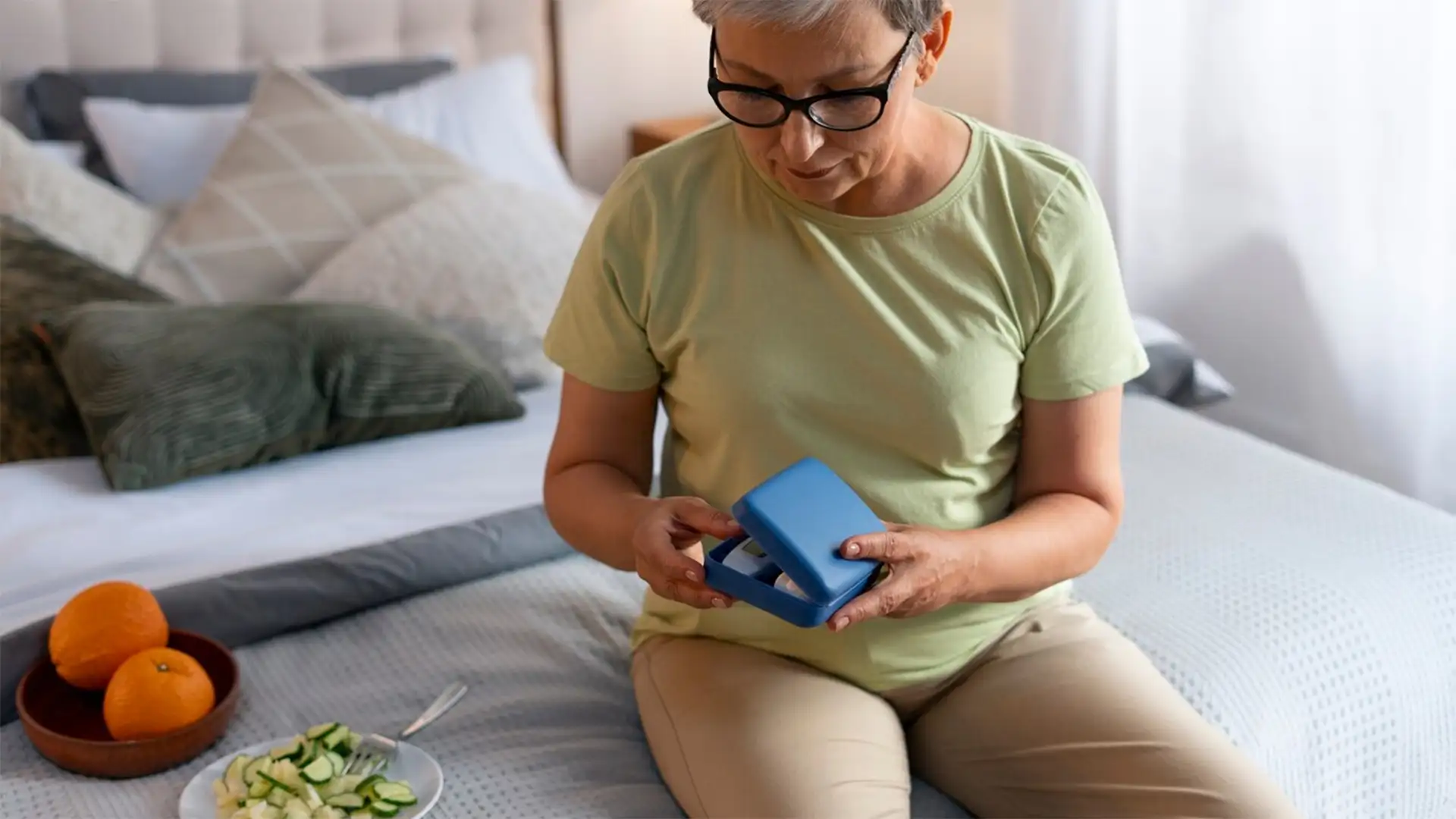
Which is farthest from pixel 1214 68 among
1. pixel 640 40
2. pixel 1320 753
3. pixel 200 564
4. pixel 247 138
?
pixel 200 564

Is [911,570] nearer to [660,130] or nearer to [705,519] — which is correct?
[705,519]

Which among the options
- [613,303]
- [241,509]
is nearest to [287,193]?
[241,509]

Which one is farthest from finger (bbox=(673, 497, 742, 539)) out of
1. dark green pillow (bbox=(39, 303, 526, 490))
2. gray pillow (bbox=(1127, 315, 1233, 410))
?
gray pillow (bbox=(1127, 315, 1233, 410))

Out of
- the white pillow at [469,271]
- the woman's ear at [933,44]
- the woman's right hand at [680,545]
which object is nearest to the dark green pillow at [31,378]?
the white pillow at [469,271]

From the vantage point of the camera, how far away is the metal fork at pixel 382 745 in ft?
4.27

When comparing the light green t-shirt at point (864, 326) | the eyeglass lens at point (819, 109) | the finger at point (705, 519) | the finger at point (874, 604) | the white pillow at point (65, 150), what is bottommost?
the white pillow at point (65, 150)

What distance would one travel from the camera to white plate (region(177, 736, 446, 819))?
4.07 feet

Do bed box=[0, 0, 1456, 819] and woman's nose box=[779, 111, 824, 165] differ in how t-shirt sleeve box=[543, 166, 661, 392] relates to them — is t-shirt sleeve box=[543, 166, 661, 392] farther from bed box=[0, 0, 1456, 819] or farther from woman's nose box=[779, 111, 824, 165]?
bed box=[0, 0, 1456, 819]

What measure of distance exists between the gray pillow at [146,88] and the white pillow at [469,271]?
1.77 feet

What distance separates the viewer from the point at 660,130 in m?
3.07

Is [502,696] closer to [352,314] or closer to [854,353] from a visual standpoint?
[854,353]

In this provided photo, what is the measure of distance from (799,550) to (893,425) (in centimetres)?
23

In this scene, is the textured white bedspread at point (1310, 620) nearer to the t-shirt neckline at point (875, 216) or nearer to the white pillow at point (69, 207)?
the t-shirt neckline at point (875, 216)

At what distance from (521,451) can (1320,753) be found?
1.02 meters
